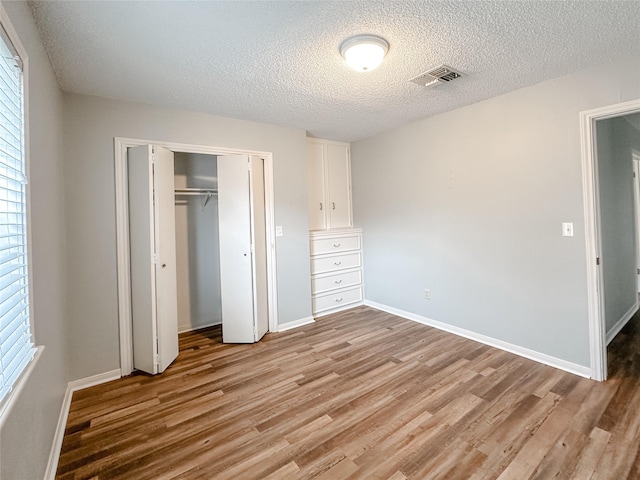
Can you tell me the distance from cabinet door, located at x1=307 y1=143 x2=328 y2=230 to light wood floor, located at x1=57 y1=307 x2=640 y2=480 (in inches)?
73.2

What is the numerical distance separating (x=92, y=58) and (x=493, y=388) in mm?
3625

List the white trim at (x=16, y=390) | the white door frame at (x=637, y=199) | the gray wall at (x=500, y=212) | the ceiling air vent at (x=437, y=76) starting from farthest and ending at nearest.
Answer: the white door frame at (x=637, y=199) < the gray wall at (x=500, y=212) < the ceiling air vent at (x=437, y=76) < the white trim at (x=16, y=390)

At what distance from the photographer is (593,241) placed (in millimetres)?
2258

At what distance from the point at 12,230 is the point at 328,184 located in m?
3.42

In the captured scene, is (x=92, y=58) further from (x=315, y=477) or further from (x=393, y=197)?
(x=393, y=197)

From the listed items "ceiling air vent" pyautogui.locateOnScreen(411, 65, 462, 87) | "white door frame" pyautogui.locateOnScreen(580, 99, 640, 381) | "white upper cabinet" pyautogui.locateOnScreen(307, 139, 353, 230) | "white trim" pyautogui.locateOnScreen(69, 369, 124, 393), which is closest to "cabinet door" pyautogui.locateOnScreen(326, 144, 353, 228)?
"white upper cabinet" pyautogui.locateOnScreen(307, 139, 353, 230)

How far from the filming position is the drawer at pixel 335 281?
155 inches

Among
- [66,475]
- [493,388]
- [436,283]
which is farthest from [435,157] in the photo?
[66,475]

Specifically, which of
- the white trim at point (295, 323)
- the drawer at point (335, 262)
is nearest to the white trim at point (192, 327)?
the white trim at point (295, 323)

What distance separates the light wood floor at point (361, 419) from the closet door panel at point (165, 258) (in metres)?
0.23

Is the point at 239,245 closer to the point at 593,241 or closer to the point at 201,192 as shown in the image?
the point at 201,192

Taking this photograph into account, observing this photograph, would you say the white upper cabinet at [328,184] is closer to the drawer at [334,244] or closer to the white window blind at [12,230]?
the drawer at [334,244]

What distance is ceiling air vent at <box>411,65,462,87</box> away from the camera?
2.20m

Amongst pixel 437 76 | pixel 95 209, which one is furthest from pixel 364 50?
pixel 95 209
